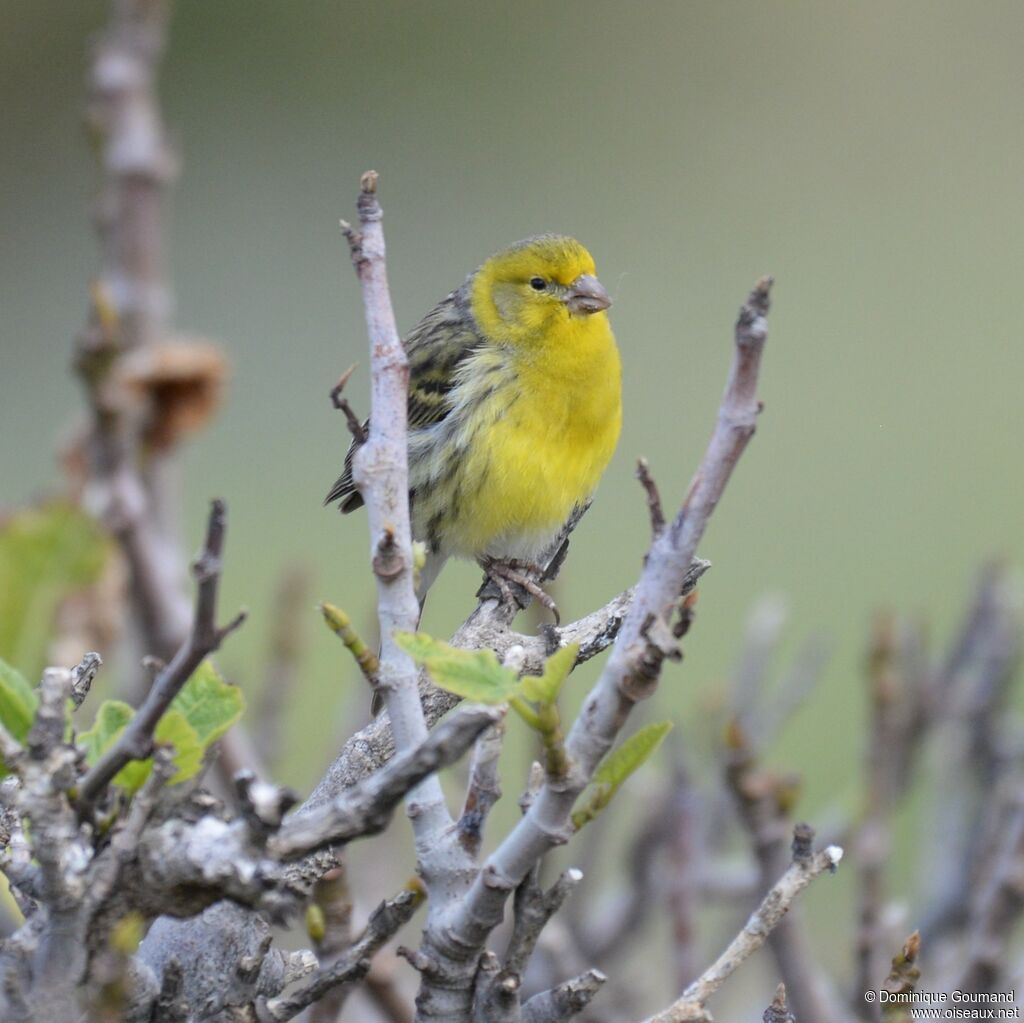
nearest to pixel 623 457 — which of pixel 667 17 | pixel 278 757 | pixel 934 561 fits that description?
pixel 934 561

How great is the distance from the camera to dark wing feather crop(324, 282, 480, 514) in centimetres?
355

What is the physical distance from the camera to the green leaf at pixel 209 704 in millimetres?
1326

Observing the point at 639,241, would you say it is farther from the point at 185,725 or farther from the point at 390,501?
the point at 185,725

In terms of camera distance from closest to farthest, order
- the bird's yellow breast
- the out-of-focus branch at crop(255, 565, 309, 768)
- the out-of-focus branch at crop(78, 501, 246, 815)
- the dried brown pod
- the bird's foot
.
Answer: the out-of-focus branch at crop(78, 501, 246, 815), the bird's foot, the dried brown pod, the out-of-focus branch at crop(255, 565, 309, 768), the bird's yellow breast

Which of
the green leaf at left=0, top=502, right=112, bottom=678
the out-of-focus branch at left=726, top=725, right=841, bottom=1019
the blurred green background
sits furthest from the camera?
the blurred green background

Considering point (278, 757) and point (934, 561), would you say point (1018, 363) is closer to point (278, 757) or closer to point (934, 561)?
point (934, 561)

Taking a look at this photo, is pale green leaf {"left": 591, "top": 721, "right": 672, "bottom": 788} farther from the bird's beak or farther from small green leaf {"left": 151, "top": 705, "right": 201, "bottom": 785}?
the bird's beak

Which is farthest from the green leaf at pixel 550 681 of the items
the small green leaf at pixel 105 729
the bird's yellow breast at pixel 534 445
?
the bird's yellow breast at pixel 534 445

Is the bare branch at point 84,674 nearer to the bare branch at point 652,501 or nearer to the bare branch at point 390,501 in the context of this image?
the bare branch at point 390,501

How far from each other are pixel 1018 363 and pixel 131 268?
7.58 meters

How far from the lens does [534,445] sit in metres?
3.37

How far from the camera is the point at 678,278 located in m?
10.3

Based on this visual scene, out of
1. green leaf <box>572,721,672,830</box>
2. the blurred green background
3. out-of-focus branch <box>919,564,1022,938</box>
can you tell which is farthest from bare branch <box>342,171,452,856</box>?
the blurred green background

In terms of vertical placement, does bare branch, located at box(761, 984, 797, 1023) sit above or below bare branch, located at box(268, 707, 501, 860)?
below
